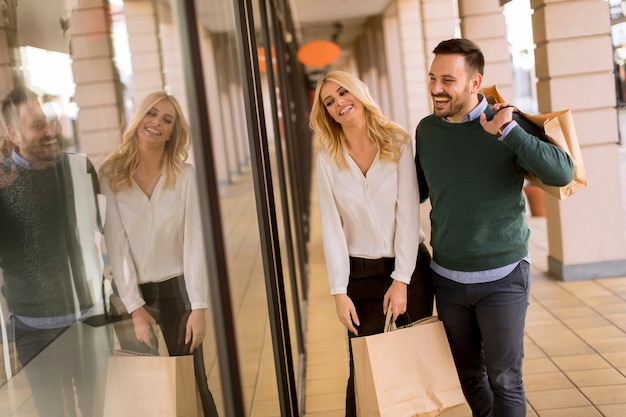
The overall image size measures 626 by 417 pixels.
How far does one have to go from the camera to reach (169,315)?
1.48 metres

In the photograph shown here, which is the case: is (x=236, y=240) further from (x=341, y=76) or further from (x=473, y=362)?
(x=473, y=362)

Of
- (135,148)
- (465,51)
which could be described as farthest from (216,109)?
(465,51)

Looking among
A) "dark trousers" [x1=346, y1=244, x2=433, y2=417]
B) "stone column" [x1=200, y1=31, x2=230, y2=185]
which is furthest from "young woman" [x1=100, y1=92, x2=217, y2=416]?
"dark trousers" [x1=346, y1=244, x2=433, y2=417]

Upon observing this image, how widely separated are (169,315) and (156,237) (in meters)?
0.16

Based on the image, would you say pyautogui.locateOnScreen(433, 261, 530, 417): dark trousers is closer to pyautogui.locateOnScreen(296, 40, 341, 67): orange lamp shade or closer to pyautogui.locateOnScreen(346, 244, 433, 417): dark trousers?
pyautogui.locateOnScreen(346, 244, 433, 417): dark trousers

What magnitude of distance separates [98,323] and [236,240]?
680mm

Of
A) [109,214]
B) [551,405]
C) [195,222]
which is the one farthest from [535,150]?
[551,405]

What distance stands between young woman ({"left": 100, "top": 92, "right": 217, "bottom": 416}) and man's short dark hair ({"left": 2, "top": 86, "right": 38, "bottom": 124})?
0.63 ft

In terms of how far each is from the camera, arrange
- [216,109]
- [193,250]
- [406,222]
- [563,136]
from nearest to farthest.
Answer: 1. [193,250]
2. [216,109]
3. [563,136]
4. [406,222]

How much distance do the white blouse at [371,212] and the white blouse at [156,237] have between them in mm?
1193

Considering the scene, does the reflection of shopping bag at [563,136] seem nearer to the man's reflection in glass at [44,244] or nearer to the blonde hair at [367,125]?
the blonde hair at [367,125]

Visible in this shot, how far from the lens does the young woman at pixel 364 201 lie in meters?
2.64

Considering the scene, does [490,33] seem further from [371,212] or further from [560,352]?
[371,212]

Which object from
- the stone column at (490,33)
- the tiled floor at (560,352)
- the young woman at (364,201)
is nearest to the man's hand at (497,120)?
the young woman at (364,201)
